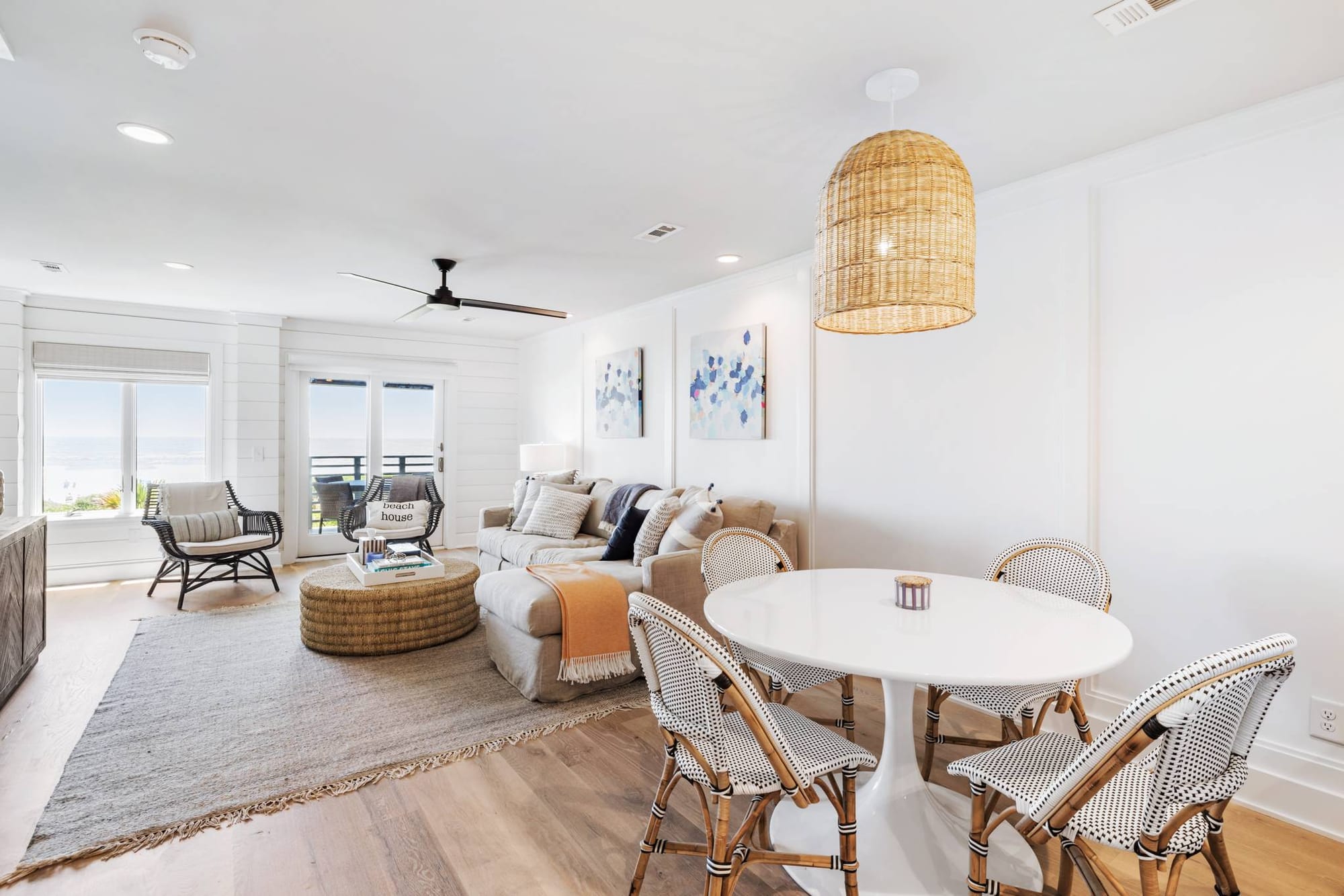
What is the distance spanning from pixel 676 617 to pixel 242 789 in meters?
1.89

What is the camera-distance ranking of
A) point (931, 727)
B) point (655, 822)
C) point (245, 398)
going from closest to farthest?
1. point (655, 822)
2. point (931, 727)
3. point (245, 398)

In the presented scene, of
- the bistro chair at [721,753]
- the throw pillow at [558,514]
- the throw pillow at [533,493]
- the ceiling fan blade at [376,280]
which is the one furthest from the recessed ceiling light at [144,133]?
the throw pillow at [533,493]

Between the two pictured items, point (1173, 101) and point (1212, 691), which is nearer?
point (1212, 691)

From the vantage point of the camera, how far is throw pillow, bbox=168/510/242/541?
5.02 meters

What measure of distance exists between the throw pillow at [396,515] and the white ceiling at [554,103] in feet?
9.50

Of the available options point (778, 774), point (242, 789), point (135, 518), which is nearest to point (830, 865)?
point (778, 774)

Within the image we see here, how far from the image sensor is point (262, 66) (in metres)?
1.98

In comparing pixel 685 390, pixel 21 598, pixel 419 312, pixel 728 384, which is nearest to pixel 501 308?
pixel 419 312

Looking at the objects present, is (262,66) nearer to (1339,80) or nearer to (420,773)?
(420,773)

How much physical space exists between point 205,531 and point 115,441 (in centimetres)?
137

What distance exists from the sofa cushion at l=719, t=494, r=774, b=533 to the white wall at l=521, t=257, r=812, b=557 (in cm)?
34

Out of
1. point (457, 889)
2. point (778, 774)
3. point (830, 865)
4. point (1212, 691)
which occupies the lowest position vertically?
point (457, 889)

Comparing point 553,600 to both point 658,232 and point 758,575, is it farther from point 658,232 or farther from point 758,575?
point 658,232

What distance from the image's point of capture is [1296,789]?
2.17 meters
